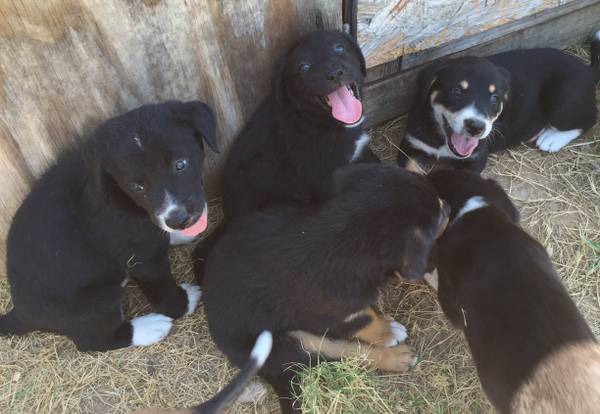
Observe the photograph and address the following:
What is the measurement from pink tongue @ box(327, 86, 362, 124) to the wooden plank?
73 cm

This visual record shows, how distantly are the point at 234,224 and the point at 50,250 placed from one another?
3.14 feet

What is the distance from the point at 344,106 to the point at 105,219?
1555 millimetres

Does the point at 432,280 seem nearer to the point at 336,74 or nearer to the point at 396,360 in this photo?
the point at 396,360

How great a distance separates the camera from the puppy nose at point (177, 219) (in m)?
2.37

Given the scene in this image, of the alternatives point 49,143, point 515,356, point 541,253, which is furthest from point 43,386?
point 541,253

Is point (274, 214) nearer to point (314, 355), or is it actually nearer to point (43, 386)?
point (314, 355)

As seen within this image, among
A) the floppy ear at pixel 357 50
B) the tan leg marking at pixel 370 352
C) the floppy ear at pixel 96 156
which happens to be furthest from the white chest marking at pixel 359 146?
the floppy ear at pixel 96 156

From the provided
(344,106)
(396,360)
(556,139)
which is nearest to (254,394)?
(396,360)

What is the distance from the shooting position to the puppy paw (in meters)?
2.89

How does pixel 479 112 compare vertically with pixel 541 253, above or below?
above

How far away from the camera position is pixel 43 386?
3.00 metres

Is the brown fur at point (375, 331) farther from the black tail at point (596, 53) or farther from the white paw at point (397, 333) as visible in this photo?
the black tail at point (596, 53)

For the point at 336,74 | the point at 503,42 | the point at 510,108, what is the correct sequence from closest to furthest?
the point at 336,74 < the point at 510,108 < the point at 503,42

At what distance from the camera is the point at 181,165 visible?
8.06 ft
